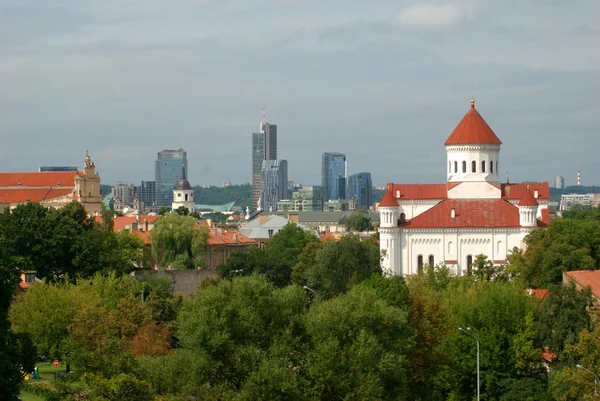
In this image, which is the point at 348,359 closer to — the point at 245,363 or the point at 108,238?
the point at 245,363

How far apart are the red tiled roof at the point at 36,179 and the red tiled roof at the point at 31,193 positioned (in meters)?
1.25

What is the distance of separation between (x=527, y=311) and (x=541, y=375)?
3019 mm

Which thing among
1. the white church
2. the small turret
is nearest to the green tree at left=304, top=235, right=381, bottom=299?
the white church

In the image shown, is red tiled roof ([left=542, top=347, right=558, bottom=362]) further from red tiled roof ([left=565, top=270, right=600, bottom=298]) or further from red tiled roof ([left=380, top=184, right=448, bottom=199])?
red tiled roof ([left=380, top=184, right=448, bottom=199])

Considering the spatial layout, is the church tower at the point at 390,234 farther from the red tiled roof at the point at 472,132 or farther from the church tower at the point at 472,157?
the red tiled roof at the point at 472,132

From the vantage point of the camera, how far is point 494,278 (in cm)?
10488

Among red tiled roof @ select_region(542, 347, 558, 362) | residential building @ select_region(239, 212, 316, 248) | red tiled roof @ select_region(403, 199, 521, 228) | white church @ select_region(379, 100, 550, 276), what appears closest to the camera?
red tiled roof @ select_region(542, 347, 558, 362)

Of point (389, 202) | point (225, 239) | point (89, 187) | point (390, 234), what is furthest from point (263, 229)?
point (390, 234)

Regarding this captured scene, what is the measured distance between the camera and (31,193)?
177375 millimetres

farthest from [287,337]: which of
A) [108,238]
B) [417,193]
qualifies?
[417,193]

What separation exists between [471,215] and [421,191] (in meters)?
8.31

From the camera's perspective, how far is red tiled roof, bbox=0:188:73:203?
17488 centimetres

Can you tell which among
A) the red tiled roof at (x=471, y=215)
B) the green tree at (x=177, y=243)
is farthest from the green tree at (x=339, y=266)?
the green tree at (x=177, y=243)

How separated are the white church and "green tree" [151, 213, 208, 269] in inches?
631
